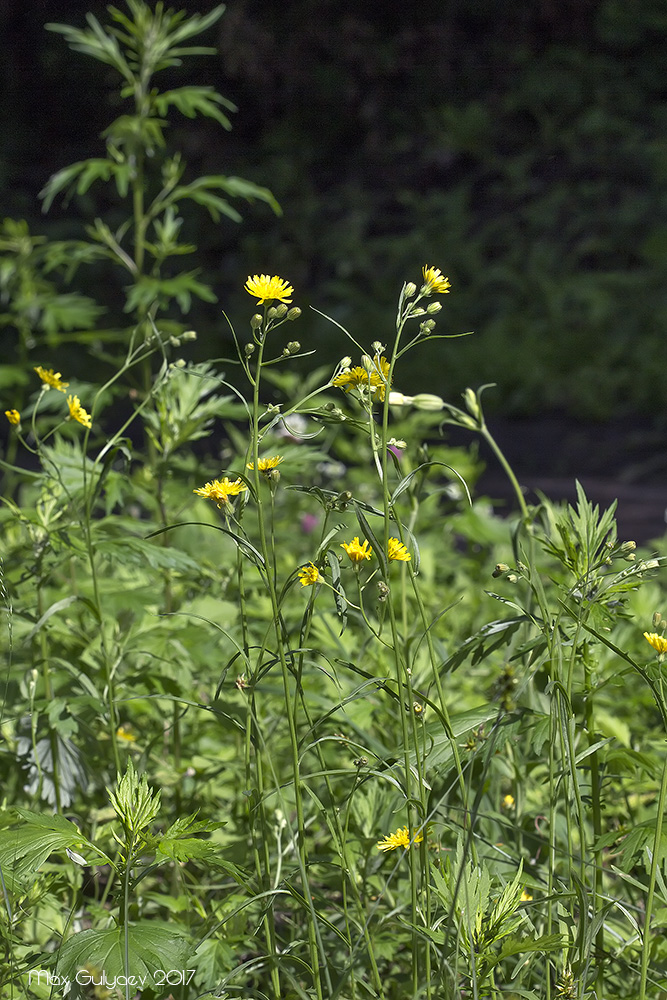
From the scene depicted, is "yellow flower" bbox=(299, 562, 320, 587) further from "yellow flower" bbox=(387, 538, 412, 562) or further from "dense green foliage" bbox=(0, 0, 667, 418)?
"dense green foliage" bbox=(0, 0, 667, 418)

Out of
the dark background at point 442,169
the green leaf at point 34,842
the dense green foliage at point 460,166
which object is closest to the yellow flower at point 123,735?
the green leaf at point 34,842

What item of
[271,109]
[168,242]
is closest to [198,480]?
[168,242]

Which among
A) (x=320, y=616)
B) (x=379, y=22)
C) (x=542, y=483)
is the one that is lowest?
(x=320, y=616)

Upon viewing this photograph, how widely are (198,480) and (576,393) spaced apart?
4.63m

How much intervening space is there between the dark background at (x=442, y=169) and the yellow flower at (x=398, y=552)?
5016 millimetres

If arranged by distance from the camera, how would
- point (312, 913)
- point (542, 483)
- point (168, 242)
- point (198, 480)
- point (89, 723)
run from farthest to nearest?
1. point (542, 483)
2. point (198, 480)
3. point (168, 242)
4. point (89, 723)
5. point (312, 913)

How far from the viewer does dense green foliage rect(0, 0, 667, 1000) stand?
2.53 ft

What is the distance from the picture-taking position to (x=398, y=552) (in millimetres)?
818

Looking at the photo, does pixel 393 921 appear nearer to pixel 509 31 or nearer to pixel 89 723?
pixel 89 723

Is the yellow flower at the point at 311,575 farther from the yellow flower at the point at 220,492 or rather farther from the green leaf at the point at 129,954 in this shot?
the green leaf at the point at 129,954

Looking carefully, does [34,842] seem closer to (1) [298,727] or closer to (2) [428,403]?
(1) [298,727]

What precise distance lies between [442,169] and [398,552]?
7524mm

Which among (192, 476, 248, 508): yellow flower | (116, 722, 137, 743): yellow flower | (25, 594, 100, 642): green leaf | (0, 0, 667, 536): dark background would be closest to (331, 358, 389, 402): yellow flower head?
(192, 476, 248, 508): yellow flower

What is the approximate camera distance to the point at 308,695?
44.3 inches
